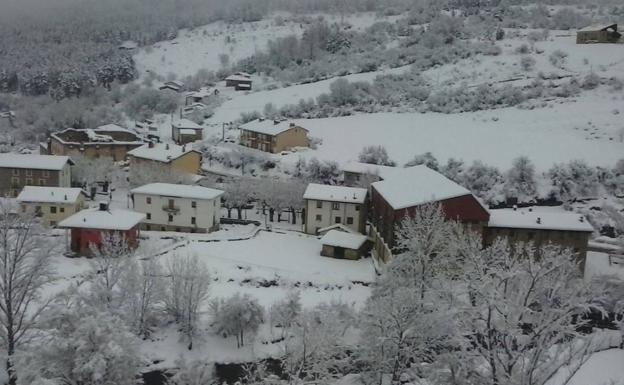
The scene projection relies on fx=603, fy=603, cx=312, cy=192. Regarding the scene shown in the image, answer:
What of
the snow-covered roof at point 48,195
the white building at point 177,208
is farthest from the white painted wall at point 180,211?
the snow-covered roof at point 48,195

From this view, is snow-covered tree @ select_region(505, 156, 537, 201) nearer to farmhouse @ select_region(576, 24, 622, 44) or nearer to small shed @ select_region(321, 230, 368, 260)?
small shed @ select_region(321, 230, 368, 260)

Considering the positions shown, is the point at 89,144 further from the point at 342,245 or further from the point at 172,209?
the point at 342,245

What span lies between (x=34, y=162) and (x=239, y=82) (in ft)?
186

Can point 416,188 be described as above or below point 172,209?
above

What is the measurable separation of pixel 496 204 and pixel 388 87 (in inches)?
1567

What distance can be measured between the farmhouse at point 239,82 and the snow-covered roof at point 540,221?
2834 inches

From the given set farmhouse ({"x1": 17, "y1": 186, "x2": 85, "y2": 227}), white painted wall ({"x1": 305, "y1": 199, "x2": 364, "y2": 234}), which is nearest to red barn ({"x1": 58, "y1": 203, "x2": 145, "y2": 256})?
farmhouse ({"x1": 17, "y1": 186, "x2": 85, "y2": 227})

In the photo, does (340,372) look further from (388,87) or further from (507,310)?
(388,87)

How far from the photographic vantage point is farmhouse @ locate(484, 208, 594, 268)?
3872 cm

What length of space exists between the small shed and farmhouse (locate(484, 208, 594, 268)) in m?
8.45

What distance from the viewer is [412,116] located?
76.4 metres

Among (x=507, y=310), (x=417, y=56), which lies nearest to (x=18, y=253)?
(x=507, y=310)

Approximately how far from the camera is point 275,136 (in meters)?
67.1

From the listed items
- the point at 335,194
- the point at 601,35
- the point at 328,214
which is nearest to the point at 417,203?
the point at 335,194
